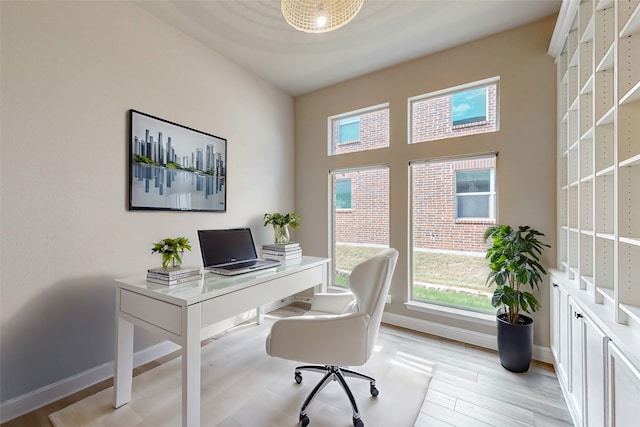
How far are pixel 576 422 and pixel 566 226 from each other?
1.28 metres

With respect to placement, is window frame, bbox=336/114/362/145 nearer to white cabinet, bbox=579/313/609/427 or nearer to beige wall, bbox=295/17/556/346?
beige wall, bbox=295/17/556/346

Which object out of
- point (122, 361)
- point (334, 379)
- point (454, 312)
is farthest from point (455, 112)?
point (122, 361)

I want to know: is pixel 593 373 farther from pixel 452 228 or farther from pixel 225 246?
pixel 225 246

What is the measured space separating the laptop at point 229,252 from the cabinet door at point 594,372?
72.6 inches

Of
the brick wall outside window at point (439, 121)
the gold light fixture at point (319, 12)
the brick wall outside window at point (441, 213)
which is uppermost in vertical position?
the gold light fixture at point (319, 12)

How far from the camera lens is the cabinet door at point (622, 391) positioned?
2.94 ft

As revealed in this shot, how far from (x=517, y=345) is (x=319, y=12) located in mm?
2690

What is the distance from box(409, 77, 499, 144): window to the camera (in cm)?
255

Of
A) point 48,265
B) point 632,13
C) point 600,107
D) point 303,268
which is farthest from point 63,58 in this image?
point 600,107

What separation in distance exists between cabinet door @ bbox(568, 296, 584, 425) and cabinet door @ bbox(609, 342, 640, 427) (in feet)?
1.41

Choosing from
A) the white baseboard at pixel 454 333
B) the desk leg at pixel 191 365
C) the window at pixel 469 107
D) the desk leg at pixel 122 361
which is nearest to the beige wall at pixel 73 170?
the desk leg at pixel 122 361

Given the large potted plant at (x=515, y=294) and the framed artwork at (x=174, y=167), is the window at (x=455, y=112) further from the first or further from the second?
the framed artwork at (x=174, y=167)

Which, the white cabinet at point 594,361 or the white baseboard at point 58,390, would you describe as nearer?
the white cabinet at point 594,361

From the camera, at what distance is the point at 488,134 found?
2490mm
